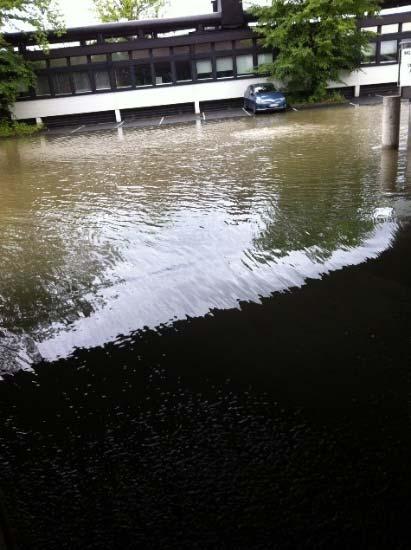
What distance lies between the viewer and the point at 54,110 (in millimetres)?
28797

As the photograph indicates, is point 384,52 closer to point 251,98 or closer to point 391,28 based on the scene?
point 391,28

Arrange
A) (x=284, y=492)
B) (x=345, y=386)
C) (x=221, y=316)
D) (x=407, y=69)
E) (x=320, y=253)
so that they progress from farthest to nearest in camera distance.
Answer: (x=407, y=69) < (x=320, y=253) < (x=221, y=316) < (x=345, y=386) < (x=284, y=492)

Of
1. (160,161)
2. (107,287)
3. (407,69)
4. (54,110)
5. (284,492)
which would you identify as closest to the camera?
(284,492)

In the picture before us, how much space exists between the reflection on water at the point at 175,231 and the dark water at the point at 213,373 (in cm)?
4

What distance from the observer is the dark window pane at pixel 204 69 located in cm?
2897

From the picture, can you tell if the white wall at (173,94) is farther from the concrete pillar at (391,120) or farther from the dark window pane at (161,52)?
the concrete pillar at (391,120)

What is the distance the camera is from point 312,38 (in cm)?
2620

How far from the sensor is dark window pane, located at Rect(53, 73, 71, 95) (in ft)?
93.7

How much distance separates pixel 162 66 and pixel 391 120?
68.8 feet

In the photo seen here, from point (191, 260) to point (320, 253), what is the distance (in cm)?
165

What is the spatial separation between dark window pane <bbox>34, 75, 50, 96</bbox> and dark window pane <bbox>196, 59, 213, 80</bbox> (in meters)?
9.09

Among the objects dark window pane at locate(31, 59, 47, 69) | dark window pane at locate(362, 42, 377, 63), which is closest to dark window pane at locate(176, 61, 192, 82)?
dark window pane at locate(31, 59, 47, 69)

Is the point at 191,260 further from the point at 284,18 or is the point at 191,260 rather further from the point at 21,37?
the point at 21,37

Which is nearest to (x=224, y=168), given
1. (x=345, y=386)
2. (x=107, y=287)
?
(x=107, y=287)
